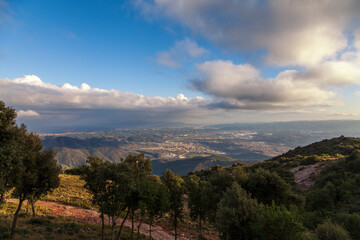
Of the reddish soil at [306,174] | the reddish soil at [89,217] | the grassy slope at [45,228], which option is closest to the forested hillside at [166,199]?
the grassy slope at [45,228]

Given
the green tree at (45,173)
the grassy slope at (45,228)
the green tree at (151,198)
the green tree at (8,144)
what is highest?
the green tree at (8,144)

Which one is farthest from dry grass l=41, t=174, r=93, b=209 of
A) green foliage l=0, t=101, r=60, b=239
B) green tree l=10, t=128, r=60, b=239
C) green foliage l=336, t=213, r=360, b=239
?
green foliage l=336, t=213, r=360, b=239

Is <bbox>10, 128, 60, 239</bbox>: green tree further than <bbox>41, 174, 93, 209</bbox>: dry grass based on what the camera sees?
No

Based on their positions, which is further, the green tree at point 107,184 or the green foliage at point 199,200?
the green foliage at point 199,200

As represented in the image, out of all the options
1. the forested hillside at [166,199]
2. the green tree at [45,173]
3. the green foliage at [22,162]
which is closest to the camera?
the green foliage at [22,162]

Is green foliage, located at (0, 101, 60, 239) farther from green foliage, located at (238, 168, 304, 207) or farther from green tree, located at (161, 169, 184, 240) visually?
green foliage, located at (238, 168, 304, 207)

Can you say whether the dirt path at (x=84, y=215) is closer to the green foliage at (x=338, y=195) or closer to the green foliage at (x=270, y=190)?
the green foliage at (x=270, y=190)

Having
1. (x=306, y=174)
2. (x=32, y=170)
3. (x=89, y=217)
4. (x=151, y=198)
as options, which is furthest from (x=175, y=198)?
(x=306, y=174)

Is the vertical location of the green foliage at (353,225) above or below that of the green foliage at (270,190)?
below

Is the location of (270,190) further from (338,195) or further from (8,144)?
(8,144)

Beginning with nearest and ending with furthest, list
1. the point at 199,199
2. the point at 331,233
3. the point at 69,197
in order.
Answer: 1. the point at 331,233
2. the point at 199,199
3. the point at 69,197

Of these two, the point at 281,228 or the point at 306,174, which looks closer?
the point at 281,228
